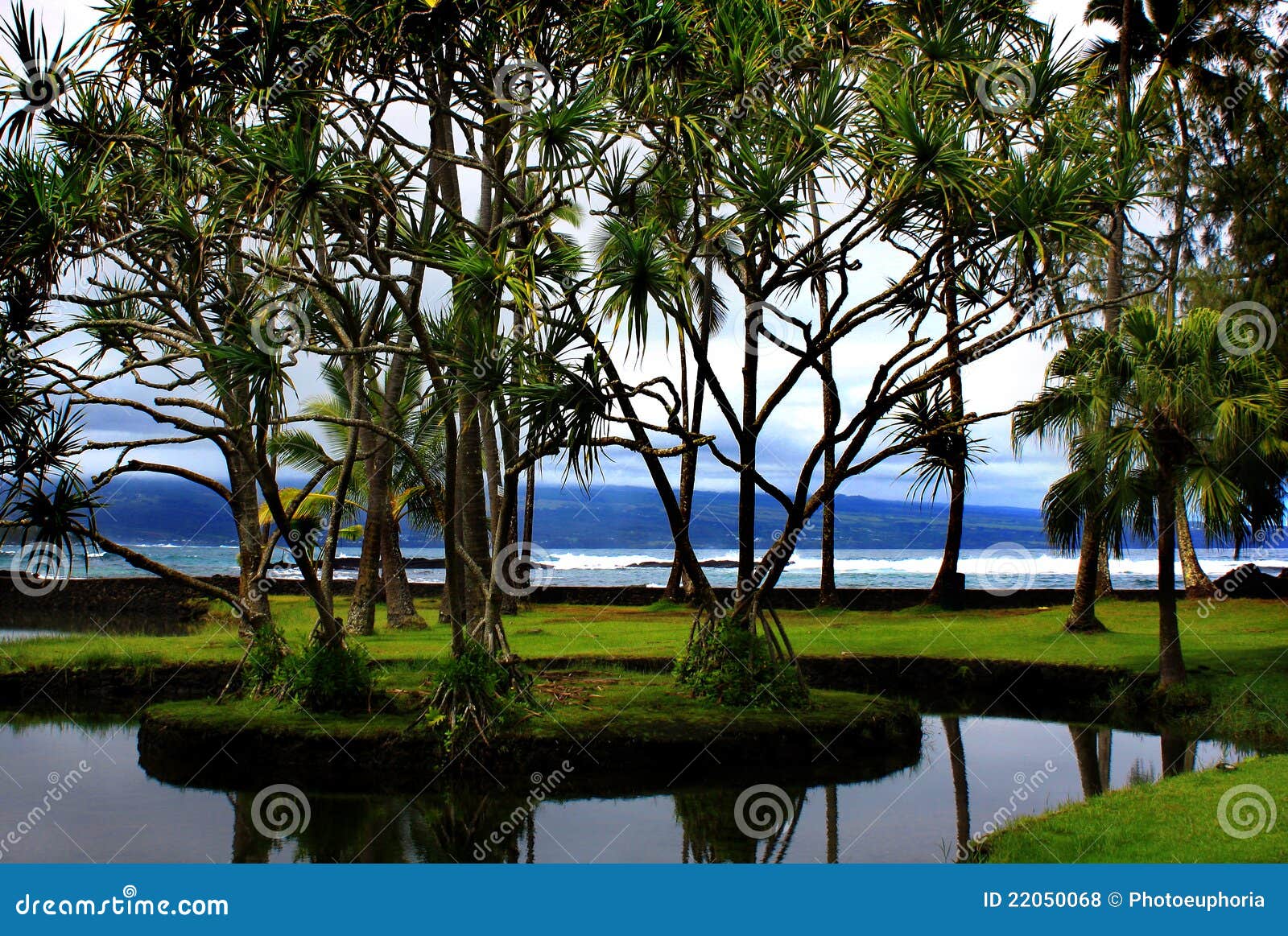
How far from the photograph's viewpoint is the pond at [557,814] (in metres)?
7.64

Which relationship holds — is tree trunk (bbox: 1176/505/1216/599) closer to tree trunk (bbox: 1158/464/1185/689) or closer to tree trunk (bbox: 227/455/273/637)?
tree trunk (bbox: 1158/464/1185/689)

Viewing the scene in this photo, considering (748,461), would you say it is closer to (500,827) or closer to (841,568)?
(500,827)

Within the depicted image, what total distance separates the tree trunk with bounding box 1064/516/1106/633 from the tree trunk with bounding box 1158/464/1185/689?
376cm

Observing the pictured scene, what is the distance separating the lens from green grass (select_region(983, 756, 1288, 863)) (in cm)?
657

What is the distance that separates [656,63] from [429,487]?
4644 mm

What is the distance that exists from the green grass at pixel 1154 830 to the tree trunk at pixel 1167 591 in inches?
179

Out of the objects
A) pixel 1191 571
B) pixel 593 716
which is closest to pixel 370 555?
pixel 593 716

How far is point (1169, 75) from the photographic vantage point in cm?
2138

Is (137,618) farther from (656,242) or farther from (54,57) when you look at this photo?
(656,242)

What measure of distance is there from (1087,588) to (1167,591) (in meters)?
4.65

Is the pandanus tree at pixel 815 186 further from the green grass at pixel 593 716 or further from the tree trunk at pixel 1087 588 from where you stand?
the tree trunk at pixel 1087 588

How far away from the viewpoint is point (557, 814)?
28.5ft

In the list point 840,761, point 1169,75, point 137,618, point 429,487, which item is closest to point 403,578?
point 137,618

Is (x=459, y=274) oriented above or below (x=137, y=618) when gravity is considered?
above
